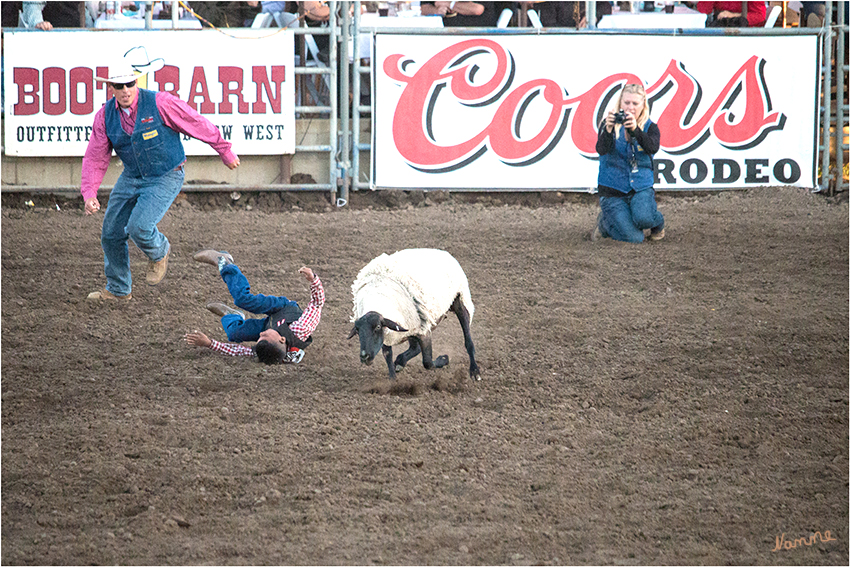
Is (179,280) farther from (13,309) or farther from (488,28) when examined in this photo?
(488,28)

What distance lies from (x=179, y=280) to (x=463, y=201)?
4004mm

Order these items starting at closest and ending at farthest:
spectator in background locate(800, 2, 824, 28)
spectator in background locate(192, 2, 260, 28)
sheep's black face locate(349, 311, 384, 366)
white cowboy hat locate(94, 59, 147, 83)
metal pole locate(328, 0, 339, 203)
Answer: sheep's black face locate(349, 311, 384, 366) < white cowboy hat locate(94, 59, 147, 83) < metal pole locate(328, 0, 339, 203) < spectator in background locate(192, 2, 260, 28) < spectator in background locate(800, 2, 824, 28)

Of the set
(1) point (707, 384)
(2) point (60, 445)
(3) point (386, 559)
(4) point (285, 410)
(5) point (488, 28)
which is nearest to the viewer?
(3) point (386, 559)

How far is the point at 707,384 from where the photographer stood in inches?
206

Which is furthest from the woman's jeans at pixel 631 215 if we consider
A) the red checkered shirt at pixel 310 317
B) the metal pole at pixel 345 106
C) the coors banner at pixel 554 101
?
the red checkered shirt at pixel 310 317

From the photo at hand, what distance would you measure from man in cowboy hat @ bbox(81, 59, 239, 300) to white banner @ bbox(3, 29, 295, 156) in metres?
3.48

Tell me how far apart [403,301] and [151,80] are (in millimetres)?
6286

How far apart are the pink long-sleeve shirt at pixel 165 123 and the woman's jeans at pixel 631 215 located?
358 cm

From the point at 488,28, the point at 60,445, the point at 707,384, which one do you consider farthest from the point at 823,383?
the point at 488,28

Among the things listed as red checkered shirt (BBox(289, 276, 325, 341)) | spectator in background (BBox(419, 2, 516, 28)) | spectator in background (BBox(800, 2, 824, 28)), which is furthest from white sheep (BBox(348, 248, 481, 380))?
spectator in background (BBox(800, 2, 824, 28))

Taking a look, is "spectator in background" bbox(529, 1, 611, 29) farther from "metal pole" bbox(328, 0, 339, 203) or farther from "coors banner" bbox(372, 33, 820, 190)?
"metal pole" bbox(328, 0, 339, 203)

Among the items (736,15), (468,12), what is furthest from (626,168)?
(736,15)

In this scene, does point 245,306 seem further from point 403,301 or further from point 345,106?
point 345,106

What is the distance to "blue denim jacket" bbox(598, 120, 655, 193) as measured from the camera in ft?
27.5
